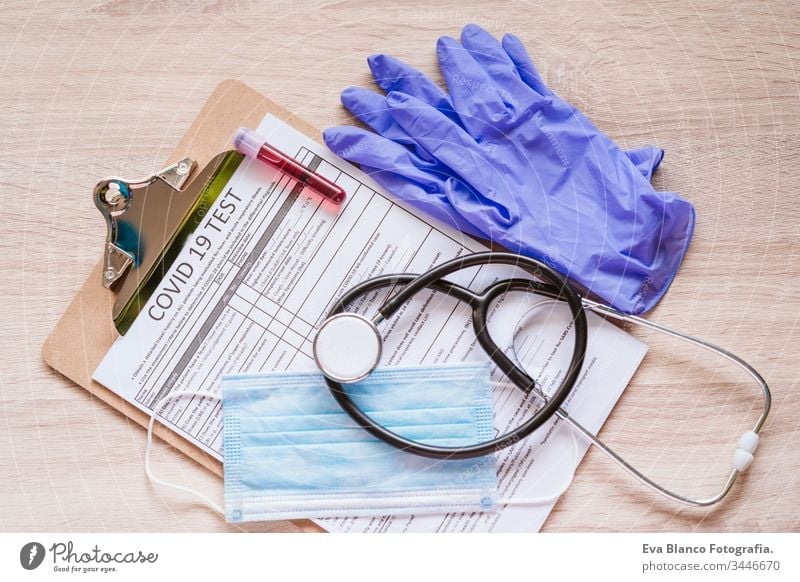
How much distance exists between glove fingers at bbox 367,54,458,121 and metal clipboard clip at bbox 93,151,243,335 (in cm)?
20

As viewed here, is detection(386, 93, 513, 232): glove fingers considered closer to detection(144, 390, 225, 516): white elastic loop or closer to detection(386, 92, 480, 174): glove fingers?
detection(386, 92, 480, 174): glove fingers

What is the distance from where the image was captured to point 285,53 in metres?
0.83

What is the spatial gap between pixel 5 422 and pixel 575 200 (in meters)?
0.68

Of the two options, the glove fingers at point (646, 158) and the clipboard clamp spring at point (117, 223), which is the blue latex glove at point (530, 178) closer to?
the glove fingers at point (646, 158)

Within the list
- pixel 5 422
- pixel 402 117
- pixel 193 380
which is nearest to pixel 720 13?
pixel 402 117

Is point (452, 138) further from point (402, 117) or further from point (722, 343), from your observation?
point (722, 343)

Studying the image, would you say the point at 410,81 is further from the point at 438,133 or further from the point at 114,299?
the point at 114,299

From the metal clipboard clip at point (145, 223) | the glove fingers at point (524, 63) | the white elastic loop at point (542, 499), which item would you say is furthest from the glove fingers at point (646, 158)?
the metal clipboard clip at point (145, 223)

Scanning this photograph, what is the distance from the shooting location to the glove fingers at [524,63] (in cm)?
81

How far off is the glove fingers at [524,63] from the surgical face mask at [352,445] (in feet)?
1.05

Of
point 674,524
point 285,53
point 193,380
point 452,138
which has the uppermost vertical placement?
point 285,53

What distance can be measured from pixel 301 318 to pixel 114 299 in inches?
8.3

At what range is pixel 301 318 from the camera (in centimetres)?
80

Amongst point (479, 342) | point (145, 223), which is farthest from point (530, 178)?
point (145, 223)
